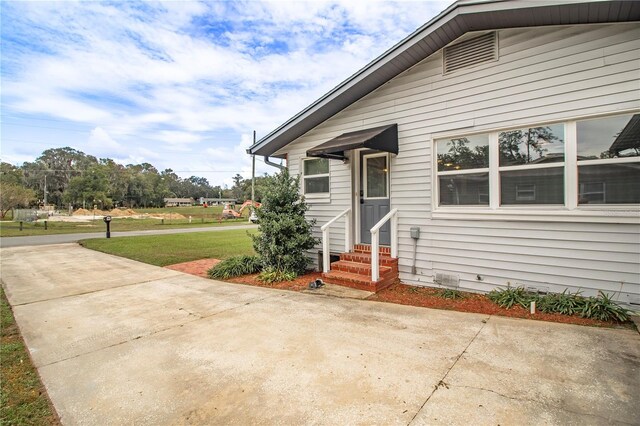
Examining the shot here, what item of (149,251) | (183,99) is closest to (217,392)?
(149,251)

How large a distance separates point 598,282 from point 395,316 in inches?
114

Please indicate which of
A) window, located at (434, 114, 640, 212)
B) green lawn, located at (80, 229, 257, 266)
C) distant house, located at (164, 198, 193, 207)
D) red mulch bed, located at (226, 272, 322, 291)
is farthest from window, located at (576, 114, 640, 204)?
distant house, located at (164, 198, 193, 207)

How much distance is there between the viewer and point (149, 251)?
11.3 meters

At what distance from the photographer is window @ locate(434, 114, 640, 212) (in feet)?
13.6

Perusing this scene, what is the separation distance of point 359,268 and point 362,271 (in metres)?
0.10

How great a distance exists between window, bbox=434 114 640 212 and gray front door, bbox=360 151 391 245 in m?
1.27

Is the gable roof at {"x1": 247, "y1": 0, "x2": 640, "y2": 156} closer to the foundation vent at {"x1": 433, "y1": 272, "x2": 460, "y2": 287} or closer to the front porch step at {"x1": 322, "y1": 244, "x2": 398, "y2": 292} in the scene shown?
the front porch step at {"x1": 322, "y1": 244, "x2": 398, "y2": 292}

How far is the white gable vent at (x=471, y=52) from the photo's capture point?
511 cm

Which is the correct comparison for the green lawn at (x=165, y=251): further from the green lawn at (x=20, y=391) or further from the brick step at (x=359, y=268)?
the green lawn at (x=20, y=391)

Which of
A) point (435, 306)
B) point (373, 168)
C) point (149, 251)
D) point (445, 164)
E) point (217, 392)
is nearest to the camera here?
point (217, 392)

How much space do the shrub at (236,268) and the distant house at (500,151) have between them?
2169 millimetres

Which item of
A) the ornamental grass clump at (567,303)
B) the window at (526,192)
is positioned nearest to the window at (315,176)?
the window at (526,192)

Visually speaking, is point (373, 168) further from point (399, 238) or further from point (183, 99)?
point (183, 99)

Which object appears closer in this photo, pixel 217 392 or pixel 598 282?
pixel 217 392
